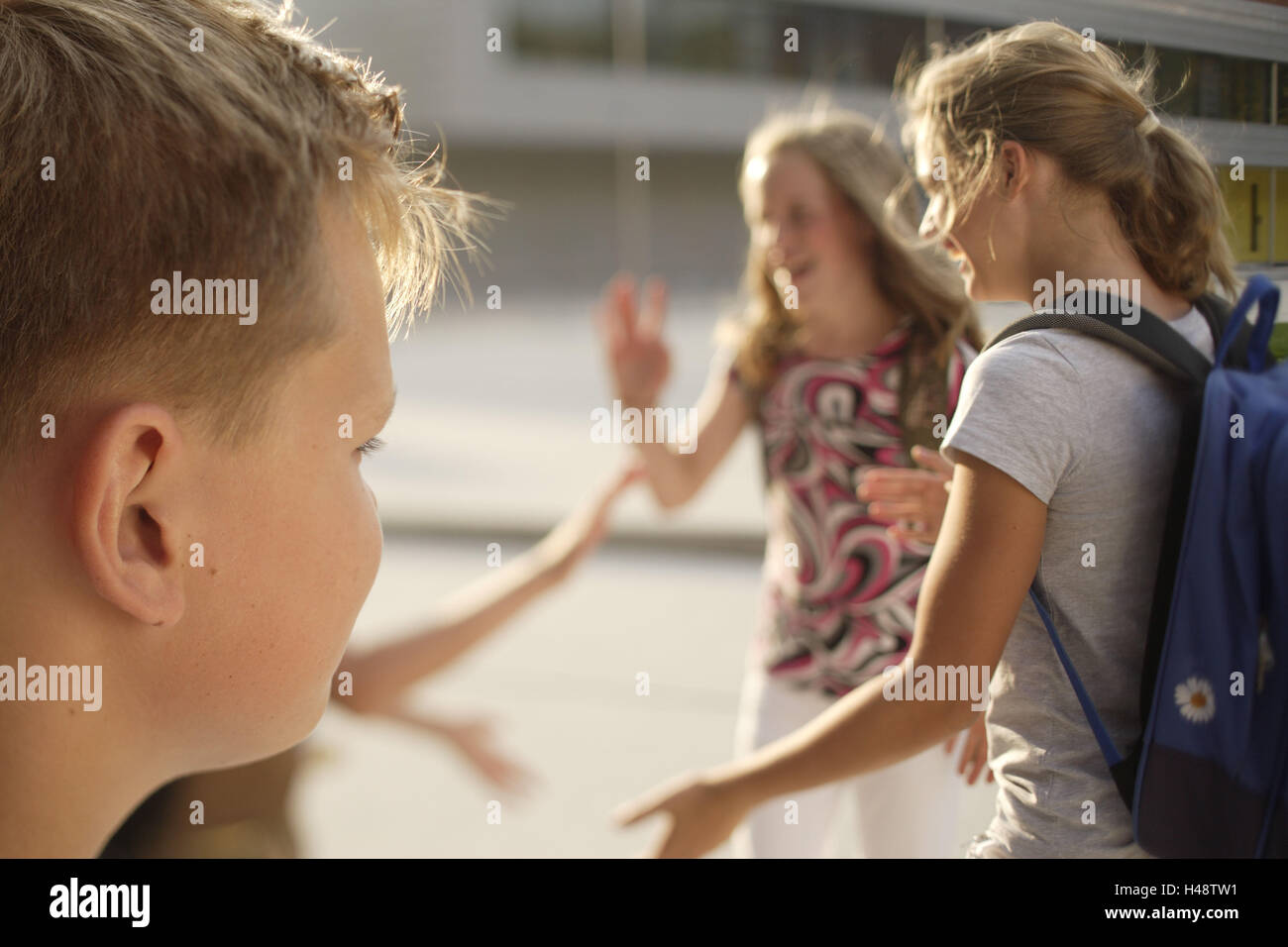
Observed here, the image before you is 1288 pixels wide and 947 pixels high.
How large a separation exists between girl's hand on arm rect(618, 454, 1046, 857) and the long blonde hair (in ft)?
2.31

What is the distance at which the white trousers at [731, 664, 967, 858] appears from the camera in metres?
1.85

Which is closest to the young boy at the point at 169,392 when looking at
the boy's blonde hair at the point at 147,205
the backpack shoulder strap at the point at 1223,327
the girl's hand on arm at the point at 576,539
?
the boy's blonde hair at the point at 147,205

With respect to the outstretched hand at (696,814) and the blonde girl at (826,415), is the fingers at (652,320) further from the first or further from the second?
the outstretched hand at (696,814)

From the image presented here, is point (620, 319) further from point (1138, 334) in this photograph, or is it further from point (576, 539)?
point (1138, 334)

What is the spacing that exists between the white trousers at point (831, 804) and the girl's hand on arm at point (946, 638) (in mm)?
583

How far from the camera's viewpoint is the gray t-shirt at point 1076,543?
3.28 feet

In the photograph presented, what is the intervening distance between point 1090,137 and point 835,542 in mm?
1285

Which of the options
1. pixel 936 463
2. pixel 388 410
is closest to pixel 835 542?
pixel 936 463

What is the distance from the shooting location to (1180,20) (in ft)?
3.38

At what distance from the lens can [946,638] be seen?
1039 millimetres

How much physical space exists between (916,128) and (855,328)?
48.8 inches

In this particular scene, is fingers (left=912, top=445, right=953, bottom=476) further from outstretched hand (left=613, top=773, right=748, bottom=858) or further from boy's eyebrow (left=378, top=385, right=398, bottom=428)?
boy's eyebrow (left=378, top=385, right=398, bottom=428)

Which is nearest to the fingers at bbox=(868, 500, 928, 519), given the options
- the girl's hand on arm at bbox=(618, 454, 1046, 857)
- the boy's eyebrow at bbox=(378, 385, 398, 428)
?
the girl's hand on arm at bbox=(618, 454, 1046, 857)

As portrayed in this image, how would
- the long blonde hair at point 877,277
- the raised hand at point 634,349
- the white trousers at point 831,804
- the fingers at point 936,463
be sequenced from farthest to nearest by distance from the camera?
the raised hand at point 634,349, the long blonde hair at point 877,277, the white trousers at point 831,804, the fingers at point 936,463
